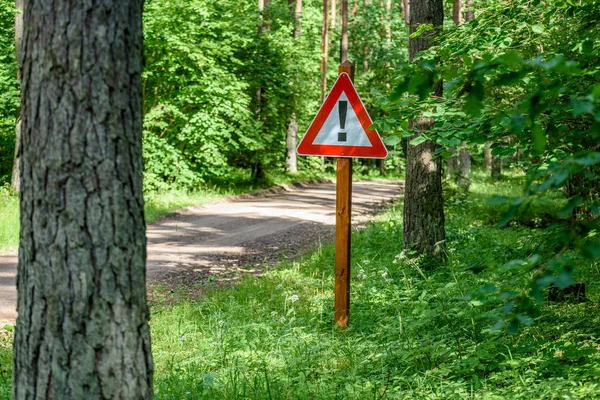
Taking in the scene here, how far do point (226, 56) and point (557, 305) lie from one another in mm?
17375

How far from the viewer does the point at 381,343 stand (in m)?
5.63

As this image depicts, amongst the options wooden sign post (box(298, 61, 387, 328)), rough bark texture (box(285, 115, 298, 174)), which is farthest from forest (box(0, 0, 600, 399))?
rough bark texture (box(285, 115, 298, 174))

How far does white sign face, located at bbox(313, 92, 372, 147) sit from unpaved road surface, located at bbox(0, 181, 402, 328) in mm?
3905

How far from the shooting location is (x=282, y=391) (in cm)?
446

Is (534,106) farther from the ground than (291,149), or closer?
closer

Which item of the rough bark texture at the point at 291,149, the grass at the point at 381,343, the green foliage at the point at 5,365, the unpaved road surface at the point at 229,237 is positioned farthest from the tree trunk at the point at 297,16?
the green foliage at the point at 5,365

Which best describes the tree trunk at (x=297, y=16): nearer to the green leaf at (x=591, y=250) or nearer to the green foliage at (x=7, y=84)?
the green foliage at (x=7, y=84)

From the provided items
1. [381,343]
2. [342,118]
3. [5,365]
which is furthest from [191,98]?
[381,343]

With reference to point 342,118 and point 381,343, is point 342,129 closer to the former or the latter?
point 342,118

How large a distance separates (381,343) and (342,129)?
6.59 ft

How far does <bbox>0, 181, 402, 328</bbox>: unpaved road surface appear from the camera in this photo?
388 inches

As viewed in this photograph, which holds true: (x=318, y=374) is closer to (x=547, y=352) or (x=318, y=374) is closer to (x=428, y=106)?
(x=547, y=352)

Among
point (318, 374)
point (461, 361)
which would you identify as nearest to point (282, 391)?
point (318, 374)

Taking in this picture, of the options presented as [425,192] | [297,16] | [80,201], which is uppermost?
[297,16]
